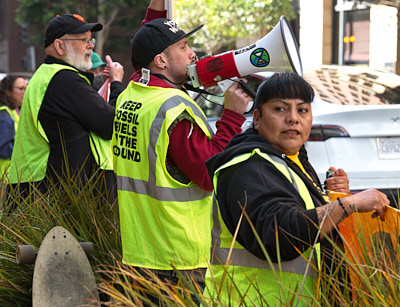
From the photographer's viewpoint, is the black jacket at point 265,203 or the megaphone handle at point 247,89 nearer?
the black jacket at point 265,203

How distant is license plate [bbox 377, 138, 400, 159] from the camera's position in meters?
6.18

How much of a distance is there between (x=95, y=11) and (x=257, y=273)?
27.8 m

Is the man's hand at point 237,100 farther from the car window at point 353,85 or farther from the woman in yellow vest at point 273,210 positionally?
the car window at point 353,85

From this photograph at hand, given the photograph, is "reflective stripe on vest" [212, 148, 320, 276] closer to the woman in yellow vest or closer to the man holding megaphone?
the woman in yellow vest

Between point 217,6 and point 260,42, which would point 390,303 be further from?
point 217,6

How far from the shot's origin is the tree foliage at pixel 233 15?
89.7ft

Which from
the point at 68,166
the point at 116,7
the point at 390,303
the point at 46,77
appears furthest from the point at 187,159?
the point at 116,7

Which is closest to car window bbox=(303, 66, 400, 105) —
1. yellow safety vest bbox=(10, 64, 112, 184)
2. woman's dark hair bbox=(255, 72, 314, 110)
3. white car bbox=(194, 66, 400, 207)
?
white car bbox=(194, 66, 400, 207)

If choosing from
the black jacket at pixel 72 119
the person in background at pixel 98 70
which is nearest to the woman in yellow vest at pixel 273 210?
the black jacket at pixel 72 119

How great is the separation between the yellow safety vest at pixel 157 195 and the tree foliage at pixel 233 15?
23.9 meters

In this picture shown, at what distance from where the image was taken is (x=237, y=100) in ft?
10.3

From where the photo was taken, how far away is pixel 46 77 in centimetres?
455

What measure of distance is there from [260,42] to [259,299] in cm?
132

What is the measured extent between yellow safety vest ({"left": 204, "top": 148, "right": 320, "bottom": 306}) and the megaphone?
876 millimetres
